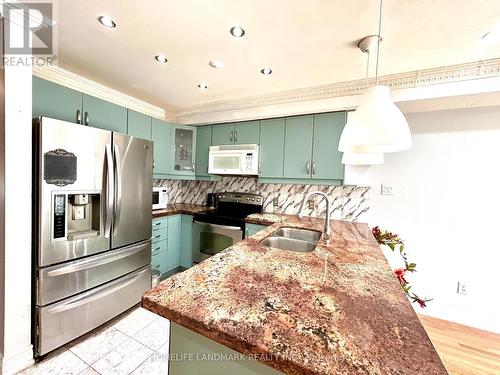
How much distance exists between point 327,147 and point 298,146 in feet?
1.06

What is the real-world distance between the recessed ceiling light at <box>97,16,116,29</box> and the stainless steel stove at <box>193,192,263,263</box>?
76.6 inches

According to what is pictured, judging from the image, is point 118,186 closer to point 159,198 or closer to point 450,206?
point 159,198

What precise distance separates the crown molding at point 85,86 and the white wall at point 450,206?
111 inches

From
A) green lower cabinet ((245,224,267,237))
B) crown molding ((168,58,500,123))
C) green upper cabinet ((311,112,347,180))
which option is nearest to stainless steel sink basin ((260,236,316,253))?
green lower cabinet ((245,224,267,237))

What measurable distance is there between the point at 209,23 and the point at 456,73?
6.53ft

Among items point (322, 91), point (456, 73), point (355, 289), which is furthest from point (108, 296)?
point (456, 73)

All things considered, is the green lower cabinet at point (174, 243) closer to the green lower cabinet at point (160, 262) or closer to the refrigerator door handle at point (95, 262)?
the green lower cabinet at point (160, 262)

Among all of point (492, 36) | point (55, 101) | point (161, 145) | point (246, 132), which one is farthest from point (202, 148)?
point (492, 36)

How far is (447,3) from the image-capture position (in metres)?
1.12

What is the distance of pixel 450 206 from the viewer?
7.17 ft

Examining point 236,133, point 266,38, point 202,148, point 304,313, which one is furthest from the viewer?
point 202,148

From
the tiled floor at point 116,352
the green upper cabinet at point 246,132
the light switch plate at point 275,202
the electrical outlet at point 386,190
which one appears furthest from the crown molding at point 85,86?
the electrical outlet at point 386,190

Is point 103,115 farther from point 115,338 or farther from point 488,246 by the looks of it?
point 488,246

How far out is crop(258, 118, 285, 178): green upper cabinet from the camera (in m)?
2.53
